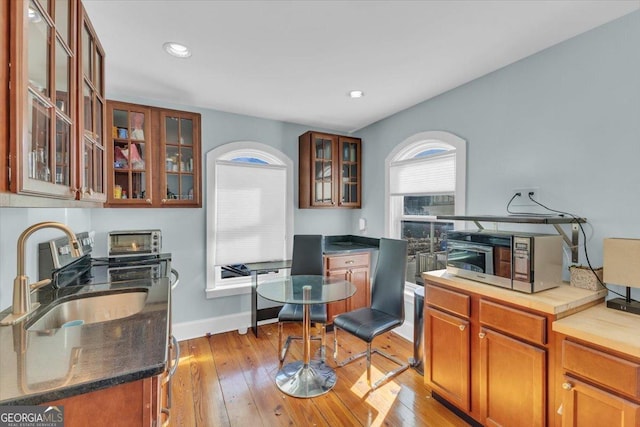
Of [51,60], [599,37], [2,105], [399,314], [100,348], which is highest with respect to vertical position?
[599,37]

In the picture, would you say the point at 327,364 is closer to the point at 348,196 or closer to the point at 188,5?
the point at 348,196

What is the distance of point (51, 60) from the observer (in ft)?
3.81

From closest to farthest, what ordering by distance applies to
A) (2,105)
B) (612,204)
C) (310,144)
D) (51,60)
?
(2,105) → (51,60) → (612,204) → (310,144)

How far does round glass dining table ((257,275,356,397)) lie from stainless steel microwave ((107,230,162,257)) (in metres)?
1.11

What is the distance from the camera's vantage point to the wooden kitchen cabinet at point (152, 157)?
8.77ft

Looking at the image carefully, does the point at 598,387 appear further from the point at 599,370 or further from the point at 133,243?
the point at 133,243

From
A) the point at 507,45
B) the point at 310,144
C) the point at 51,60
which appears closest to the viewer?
the point at 51,60

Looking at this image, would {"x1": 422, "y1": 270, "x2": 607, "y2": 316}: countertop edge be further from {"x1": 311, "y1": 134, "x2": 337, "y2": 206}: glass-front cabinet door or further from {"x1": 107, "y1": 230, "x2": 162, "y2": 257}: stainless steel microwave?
{"x1": 107, "y1": 230, "x2": 162, "y2": 257}: stainless steel microwave

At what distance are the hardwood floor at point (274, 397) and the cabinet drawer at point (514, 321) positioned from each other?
786 mm

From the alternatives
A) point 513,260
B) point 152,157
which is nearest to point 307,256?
point 152,157

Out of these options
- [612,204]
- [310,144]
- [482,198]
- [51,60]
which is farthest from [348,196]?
[51,60]

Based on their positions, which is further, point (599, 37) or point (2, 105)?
point (599, 37)

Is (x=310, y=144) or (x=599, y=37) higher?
(x=599, y=37)

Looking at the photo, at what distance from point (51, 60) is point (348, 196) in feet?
10.2
